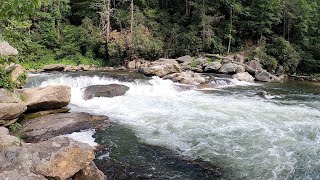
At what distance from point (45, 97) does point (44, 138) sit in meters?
2.49

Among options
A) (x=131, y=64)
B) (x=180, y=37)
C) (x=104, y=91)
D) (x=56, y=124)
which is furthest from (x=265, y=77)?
(x=56, y=124)

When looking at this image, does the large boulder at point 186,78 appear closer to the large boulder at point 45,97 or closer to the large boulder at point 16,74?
the large boulder at point 45,97

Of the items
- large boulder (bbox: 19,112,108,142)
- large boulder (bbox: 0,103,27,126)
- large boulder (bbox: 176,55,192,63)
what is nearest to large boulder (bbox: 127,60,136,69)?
large boulder (bbox: 176,55,192,63)

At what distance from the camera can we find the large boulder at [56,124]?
432 inches

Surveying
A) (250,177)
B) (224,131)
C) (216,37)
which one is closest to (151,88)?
(224,131)

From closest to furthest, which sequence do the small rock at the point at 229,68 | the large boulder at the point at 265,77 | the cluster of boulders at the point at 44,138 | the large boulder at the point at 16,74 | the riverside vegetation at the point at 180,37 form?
1. the cluster of boulders at the point at 44,138
2. the large boulder at the point at 16,74
3. the large boulder at the point at 265,77
4. the small rock at the point at 229,68
5. the riverside vegetation at the point at 180,37

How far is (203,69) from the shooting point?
1139 inches

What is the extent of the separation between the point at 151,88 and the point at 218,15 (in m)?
17.9

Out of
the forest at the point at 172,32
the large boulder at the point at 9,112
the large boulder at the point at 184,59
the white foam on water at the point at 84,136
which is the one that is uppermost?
the forest at the point at 172,32

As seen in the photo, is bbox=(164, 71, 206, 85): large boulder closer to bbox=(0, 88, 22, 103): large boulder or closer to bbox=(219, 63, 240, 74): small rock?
bbox=(219, 63, 240, 74): small rock

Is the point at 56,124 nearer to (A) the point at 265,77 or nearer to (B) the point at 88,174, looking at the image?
(B) the point at 88,174

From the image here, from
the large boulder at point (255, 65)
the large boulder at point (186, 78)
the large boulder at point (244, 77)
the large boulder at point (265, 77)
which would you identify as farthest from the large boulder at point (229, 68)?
the large boulder at point (186, 78)

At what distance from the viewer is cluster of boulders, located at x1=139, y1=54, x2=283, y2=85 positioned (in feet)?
79.0

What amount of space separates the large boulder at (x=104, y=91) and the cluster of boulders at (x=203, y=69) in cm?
539
